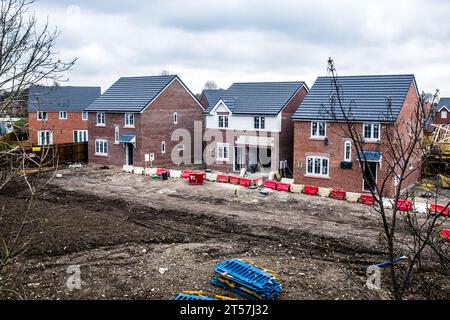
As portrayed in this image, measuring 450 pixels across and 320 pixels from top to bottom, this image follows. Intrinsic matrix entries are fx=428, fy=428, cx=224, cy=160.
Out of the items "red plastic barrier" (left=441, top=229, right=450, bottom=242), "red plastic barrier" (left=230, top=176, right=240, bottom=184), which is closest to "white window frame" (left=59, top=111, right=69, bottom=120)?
"red plastic barrier" (left=230, top=176, right=240, bottom=184)

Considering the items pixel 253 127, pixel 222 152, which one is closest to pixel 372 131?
pixel 253 127

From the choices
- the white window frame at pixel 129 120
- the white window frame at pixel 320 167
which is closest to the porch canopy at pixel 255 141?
the white window frame at pixel 320 167

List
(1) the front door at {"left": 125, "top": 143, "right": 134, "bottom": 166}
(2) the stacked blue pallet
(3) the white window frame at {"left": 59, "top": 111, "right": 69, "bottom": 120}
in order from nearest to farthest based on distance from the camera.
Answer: (2) the stacked blue pallet, (1) the front door at {"left": 125, "top": 143, "right": 134, "bottom": 166}, (3) the white window frame at {"left": 59, "top": 111, "right": 69, "bottom": 120}

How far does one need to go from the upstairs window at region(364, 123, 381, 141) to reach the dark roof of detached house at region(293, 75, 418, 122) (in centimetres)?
47

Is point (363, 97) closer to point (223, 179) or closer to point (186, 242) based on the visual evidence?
point (223, 179)

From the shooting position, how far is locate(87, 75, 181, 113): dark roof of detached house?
122 ft

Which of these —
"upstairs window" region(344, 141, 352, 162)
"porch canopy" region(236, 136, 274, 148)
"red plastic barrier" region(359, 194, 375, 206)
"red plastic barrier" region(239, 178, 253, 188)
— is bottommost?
"red plastic barrier" region(359, 194, 375, 206)

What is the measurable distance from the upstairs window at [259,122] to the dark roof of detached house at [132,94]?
9.27 meters

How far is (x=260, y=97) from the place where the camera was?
116ft

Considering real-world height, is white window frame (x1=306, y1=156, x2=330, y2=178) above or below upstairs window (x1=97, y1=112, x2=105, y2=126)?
below

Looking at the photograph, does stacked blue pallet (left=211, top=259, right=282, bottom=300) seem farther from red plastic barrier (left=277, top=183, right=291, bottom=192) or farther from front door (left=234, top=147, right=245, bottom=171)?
front door (left=234, top=147, right=245, bottom=171)

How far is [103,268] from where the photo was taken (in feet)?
47.3

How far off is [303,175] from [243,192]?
16.9ft
